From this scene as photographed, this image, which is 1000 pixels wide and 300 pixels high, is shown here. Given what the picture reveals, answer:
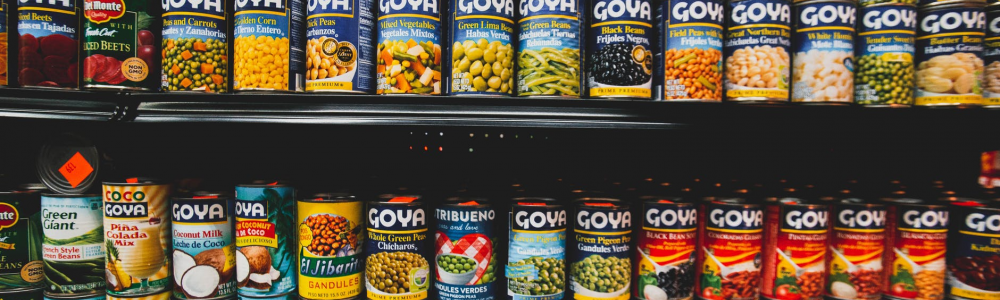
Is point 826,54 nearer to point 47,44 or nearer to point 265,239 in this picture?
point 265,239

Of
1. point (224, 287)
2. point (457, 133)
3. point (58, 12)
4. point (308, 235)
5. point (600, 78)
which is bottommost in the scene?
point (224, 287)

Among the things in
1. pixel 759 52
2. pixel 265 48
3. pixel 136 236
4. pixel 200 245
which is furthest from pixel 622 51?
pixel 136 236

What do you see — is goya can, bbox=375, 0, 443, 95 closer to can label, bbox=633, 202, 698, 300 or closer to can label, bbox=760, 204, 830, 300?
can label, bbox=633, 202, 698, 300

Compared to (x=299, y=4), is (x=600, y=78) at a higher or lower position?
lower

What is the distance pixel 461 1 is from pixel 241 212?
2.23 feet

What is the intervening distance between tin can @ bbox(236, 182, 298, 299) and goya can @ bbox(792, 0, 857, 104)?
3.84ft

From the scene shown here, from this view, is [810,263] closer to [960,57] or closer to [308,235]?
[960,57]

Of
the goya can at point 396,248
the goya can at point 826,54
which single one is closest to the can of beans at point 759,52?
the goya can at point 826,54

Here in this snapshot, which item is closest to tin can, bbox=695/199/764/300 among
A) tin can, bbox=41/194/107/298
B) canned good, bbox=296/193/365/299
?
canned good, bbox=296/193/365/299

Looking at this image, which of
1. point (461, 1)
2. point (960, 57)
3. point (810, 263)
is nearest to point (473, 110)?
point (461, 1)

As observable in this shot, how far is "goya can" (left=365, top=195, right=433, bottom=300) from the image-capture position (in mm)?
1181

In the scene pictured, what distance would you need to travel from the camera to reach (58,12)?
1163 mm

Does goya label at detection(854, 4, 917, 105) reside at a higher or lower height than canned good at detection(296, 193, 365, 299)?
higher

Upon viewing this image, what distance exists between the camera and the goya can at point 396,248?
118 centimetres
